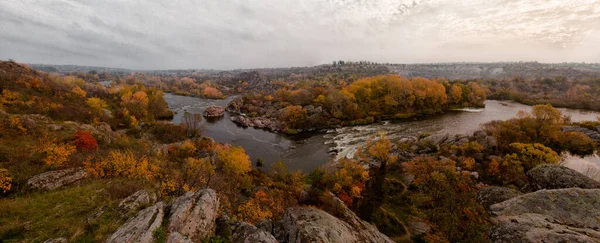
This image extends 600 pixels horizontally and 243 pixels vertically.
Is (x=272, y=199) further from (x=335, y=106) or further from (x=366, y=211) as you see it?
(x=335, y=106)

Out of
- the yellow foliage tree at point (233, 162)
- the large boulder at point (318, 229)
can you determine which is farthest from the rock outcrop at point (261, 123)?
the large boulder at point (318, 229)

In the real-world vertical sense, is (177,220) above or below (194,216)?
above

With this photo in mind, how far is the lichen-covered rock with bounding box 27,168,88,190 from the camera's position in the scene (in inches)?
578

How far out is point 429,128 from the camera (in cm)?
5462

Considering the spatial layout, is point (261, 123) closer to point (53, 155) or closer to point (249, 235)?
point (53, 155)

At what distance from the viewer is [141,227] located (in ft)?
30.0

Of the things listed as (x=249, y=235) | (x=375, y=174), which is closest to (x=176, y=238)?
(x=249, y=235)

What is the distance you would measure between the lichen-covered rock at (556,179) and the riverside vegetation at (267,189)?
4.1 inches

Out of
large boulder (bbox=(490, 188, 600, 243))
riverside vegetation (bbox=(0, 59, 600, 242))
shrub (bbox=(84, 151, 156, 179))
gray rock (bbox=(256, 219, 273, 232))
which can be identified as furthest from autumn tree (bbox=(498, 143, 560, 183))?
shrub (bbox=(84, 151, 156, 179))

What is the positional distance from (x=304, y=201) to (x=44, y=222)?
1822cm

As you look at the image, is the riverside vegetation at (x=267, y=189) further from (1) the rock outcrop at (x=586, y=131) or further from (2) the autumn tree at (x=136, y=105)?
(2) the autumn tree at (x=136, y=105)

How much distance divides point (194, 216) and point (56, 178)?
1227 centimetres

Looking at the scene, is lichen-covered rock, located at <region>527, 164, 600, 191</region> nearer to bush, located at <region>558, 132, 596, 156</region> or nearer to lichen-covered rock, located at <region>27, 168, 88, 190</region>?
bush, located at <region>558, 132, 596, 156</region>

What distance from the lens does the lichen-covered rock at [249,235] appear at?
1159cm
